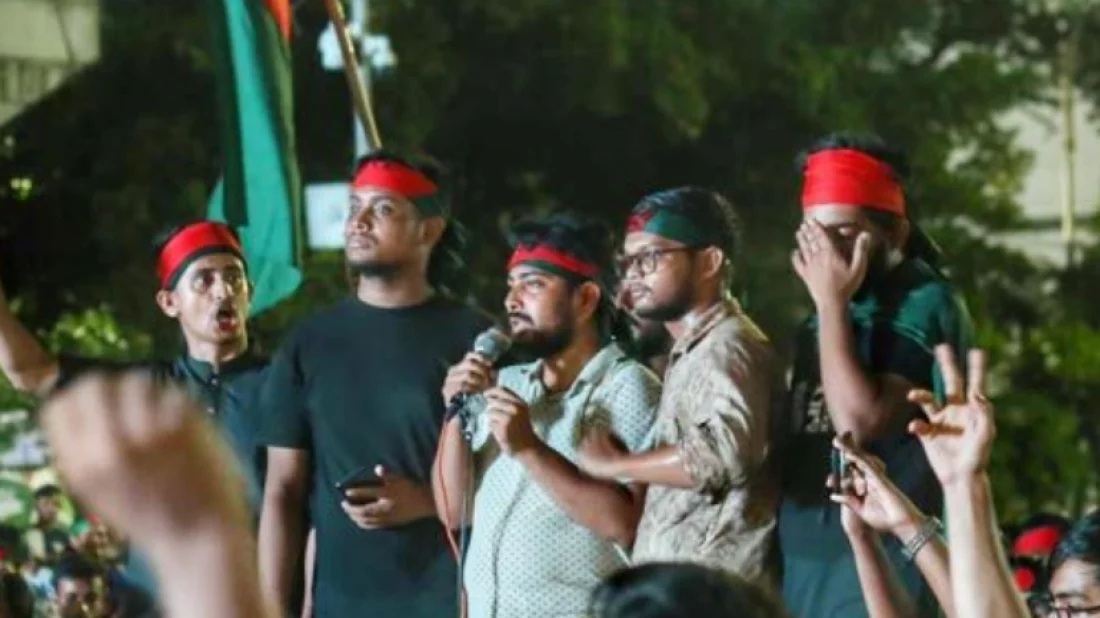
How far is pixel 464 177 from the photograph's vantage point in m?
22.9

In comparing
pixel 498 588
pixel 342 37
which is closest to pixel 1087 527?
pixel 498 588

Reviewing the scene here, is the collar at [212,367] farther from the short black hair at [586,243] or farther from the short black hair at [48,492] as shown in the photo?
the short black hair at [48,492]

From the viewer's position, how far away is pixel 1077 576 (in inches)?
195

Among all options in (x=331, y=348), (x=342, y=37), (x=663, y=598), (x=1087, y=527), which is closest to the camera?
(x=663, y=598)

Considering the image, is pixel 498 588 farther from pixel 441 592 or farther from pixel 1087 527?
pixel 1087 527

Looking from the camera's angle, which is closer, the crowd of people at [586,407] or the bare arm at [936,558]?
the bare arm at [936,558]

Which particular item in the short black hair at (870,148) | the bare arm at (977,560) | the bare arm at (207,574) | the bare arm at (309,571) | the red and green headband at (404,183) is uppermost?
the bare arm at (207,574)

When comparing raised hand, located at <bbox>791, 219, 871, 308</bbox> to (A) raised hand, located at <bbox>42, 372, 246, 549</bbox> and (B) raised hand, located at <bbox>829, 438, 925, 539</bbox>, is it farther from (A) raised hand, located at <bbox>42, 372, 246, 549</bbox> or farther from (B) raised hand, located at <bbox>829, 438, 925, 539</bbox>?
(A) raised hand, located at <bbox>42, 372, 246, 549</bbox>

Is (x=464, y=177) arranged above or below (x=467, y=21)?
below

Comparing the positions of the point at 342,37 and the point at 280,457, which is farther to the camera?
the point at 342,37

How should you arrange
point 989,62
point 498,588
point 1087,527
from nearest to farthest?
point 1087,527
point 498,588
point 989,62

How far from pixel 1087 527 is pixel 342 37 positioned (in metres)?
4.27

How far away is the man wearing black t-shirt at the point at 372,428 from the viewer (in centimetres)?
651

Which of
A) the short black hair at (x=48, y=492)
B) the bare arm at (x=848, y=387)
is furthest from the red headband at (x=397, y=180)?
the short black hair at (x=48, y=492)
